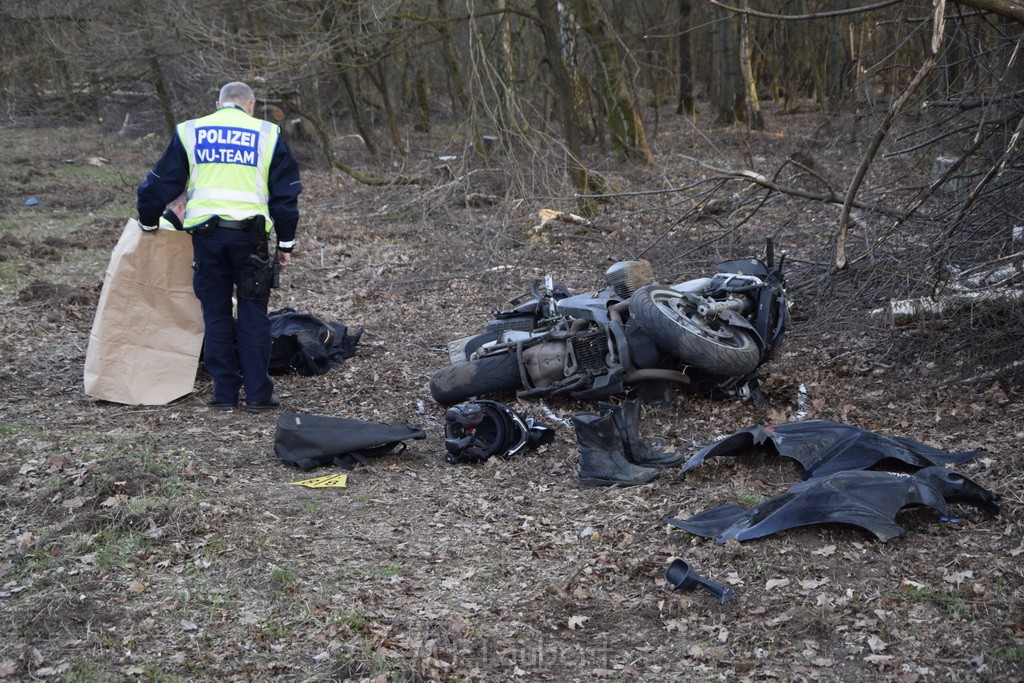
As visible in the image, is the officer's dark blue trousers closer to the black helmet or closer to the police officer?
the police officer

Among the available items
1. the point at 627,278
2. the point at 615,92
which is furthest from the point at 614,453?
the point at 615,92

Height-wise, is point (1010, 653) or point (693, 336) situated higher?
point (693, 336)

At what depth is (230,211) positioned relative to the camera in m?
6.25

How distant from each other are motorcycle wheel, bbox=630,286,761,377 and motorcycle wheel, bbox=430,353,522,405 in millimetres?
957

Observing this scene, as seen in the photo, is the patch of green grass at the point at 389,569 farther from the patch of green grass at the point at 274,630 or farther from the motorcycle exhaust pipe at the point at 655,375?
the motorcycle exhaust pipe at the point at 655,375

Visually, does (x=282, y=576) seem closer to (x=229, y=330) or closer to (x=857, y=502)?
(x=857, y=502)

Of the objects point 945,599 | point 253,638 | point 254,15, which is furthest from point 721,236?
point 254,15

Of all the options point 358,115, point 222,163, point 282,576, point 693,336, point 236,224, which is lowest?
point 282,576

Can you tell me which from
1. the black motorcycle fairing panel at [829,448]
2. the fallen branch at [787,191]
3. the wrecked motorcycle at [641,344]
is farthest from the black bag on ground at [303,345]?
the black motorcycle fairing panel at [829,448]

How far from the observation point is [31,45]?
15852 mm

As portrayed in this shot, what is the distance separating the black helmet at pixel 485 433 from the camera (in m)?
5.49

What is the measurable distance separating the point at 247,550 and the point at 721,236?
4.99 meters

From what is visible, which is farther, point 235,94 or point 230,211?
point 235,94

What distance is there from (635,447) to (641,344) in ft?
3.25
